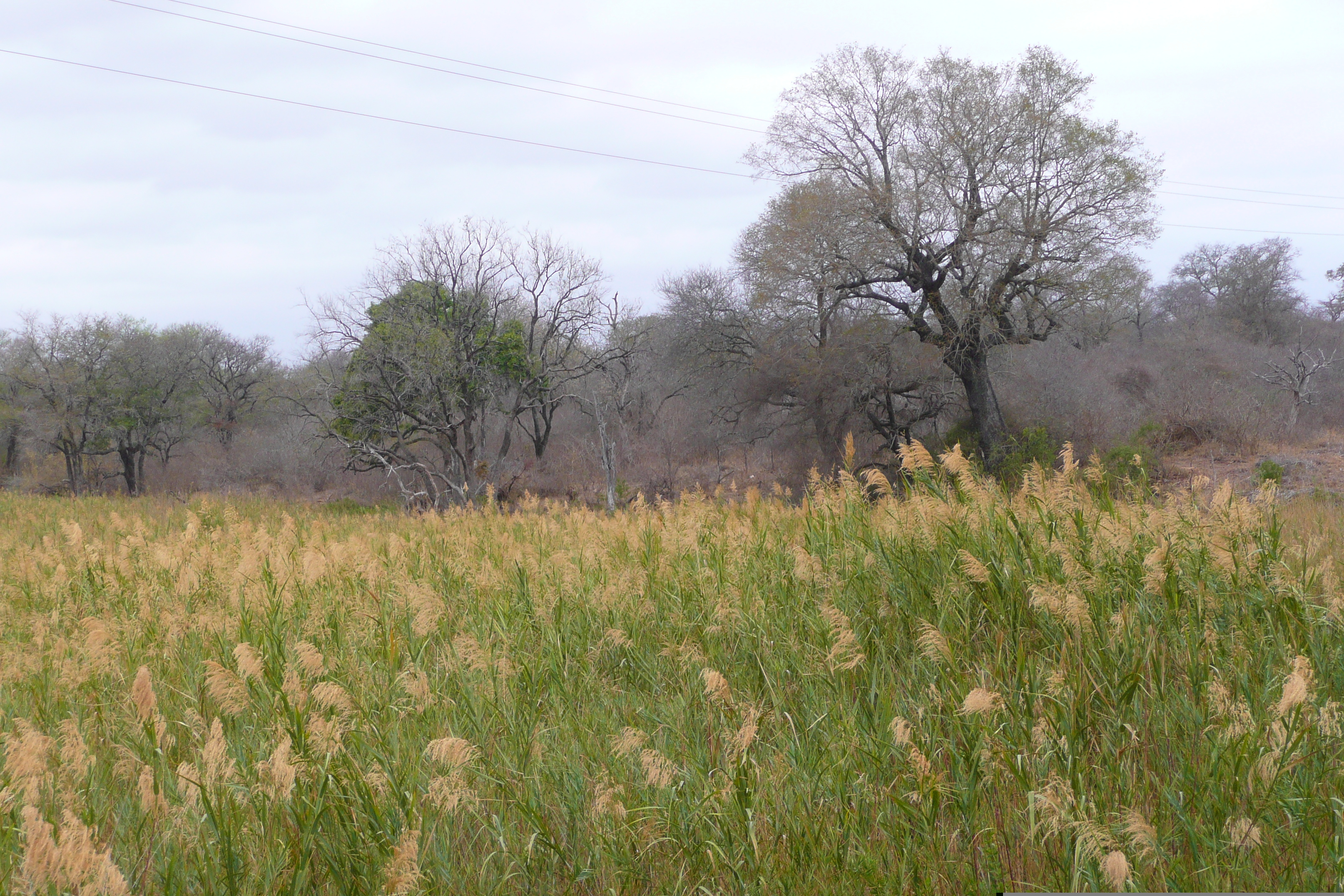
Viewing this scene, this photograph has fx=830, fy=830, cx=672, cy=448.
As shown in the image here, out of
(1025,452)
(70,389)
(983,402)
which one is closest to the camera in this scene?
(1025,452)

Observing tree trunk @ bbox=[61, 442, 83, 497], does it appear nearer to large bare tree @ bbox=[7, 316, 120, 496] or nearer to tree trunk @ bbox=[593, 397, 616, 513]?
large bare tree @ bbox=[7, 316, 120, 496]

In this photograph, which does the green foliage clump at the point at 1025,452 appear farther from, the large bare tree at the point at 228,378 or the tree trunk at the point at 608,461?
the large bare tree at the point at 228,378

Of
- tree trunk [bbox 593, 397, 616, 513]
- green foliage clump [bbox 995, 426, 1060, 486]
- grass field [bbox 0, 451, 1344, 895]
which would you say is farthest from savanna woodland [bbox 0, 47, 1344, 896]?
tree trunk [bbox 593, 397, 616, 513]

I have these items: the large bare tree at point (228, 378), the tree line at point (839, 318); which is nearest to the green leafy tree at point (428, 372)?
the tree line at point (839, 318)

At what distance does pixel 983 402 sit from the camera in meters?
27.8

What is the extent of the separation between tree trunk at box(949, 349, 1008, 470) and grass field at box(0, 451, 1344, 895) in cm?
2347

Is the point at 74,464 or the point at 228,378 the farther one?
the point at 228,378

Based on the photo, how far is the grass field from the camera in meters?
2.25

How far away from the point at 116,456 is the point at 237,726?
193ft

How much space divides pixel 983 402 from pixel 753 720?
89.8 ft

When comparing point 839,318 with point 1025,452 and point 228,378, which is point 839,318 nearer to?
point 1025,452

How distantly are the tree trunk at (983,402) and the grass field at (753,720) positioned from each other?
2347 centimetres

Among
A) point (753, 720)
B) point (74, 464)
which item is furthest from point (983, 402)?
point (74, 464)

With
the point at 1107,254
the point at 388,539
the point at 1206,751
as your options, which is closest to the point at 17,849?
the point at 1206,751
